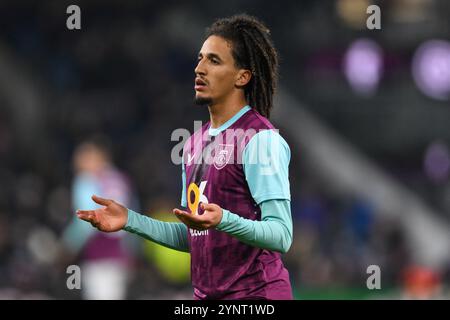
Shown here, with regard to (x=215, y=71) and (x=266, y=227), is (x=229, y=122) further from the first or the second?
(x=266, y=227)

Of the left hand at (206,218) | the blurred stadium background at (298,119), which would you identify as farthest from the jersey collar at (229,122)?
the blurred stadium background at (298,119)

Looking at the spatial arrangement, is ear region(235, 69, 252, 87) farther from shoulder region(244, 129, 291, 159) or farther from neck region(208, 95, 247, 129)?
shoulder region(244, 129, 291, 159)

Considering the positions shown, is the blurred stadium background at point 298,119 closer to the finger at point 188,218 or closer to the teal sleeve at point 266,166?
the teal sleeve at point 266,166

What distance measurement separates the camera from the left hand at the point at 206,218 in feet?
12.9

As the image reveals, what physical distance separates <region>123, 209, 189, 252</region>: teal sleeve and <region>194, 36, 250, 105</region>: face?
578 millimetres

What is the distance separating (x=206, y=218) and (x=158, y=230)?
76 cm

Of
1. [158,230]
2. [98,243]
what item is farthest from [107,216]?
Answer: [98,243]

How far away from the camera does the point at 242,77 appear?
4.56m

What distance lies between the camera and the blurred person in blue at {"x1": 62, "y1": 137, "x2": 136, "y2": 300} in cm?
1038

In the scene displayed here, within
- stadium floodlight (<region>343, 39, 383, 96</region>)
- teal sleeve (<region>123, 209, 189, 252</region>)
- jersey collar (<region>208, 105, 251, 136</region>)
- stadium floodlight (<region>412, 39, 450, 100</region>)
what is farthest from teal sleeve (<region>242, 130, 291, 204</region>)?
stadium floodlight (<region>412, 39, 450, 100</region>)

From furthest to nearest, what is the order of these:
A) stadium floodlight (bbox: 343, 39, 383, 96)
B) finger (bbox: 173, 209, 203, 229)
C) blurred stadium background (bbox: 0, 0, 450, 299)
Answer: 1. stadium floodlight (bbox: 343, 39, 383, 96)
2. blurred stadium background (bbox: 0, 0, 450, 299)
3. finger (bbox: 173, 209, 203, 229)

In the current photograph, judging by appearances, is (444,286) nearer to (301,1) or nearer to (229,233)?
(301,1)
